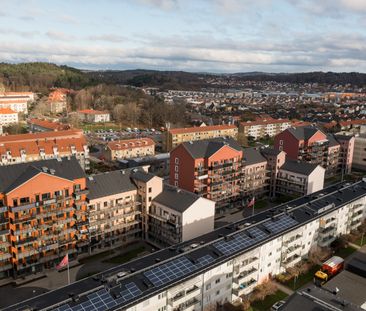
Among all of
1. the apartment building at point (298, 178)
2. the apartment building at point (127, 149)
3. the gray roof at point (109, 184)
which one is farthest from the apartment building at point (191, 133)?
the gray roof at point (109, 184)

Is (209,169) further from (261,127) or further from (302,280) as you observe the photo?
(261,127)

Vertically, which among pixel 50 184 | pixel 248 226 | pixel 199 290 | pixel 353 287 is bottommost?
pixel 353 287

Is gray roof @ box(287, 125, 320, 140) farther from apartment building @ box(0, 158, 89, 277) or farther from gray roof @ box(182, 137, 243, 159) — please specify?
apartment building @ box(0, 158, 89, 277)

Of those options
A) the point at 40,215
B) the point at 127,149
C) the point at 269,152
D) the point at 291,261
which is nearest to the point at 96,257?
the point at 40,215

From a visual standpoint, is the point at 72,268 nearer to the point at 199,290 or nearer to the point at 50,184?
the point at 50,184

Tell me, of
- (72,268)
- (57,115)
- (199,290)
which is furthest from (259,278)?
(57,115)
